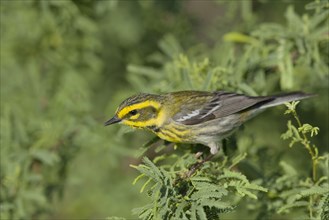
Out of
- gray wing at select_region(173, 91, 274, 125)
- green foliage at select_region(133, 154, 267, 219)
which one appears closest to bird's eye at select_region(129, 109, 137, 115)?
gray wing at select_region(173, 91, 274, 125)

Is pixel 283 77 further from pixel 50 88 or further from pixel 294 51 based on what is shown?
pixel 50 88

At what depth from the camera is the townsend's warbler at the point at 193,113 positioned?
418 cm

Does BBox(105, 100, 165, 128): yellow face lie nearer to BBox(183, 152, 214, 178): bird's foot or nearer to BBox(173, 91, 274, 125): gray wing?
BBox(173, 91, 274, 125): gray wing

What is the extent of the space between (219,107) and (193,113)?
0.22m

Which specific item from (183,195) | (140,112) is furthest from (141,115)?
(183,195)

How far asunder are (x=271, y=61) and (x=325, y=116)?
5.08 feet

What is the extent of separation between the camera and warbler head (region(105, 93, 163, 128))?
418 centimetres

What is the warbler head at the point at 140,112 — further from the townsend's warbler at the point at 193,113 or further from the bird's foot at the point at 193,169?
the bird's foot at the point at 193,169

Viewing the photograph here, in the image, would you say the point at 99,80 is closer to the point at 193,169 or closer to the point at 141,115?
the point at 141,115

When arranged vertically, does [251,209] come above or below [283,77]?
below

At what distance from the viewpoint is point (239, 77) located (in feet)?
14.7

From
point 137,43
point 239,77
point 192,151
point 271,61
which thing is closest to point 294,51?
point 271,61

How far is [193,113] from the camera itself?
14.6 ft

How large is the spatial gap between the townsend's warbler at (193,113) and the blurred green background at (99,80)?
0.39 feet
